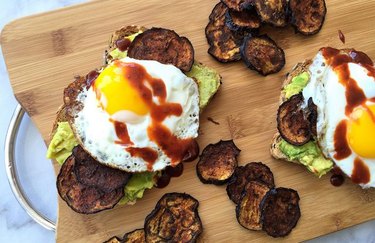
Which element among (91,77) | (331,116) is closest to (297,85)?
(331,116)

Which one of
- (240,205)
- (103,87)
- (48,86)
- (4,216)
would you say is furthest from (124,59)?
(4,216)

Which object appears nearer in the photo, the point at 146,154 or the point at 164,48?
the point at 146,154

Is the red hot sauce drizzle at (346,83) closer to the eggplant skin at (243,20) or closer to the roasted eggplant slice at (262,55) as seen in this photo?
the roasted eggplant slice at (262,55)

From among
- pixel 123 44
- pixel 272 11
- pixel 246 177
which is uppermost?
pixel 272 11

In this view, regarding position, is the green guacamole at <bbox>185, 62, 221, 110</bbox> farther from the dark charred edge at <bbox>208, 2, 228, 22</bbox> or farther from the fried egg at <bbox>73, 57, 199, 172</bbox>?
the dark charred edge at <bbox>208, 2, 228, 22</bbox>

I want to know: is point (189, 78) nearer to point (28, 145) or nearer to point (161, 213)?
point (161, 213)

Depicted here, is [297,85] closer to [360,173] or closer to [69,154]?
[360,173]

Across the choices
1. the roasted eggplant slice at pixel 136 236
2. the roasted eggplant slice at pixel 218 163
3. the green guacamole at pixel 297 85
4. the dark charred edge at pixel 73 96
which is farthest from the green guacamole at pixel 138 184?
the green guacamole at pixel 297 85
